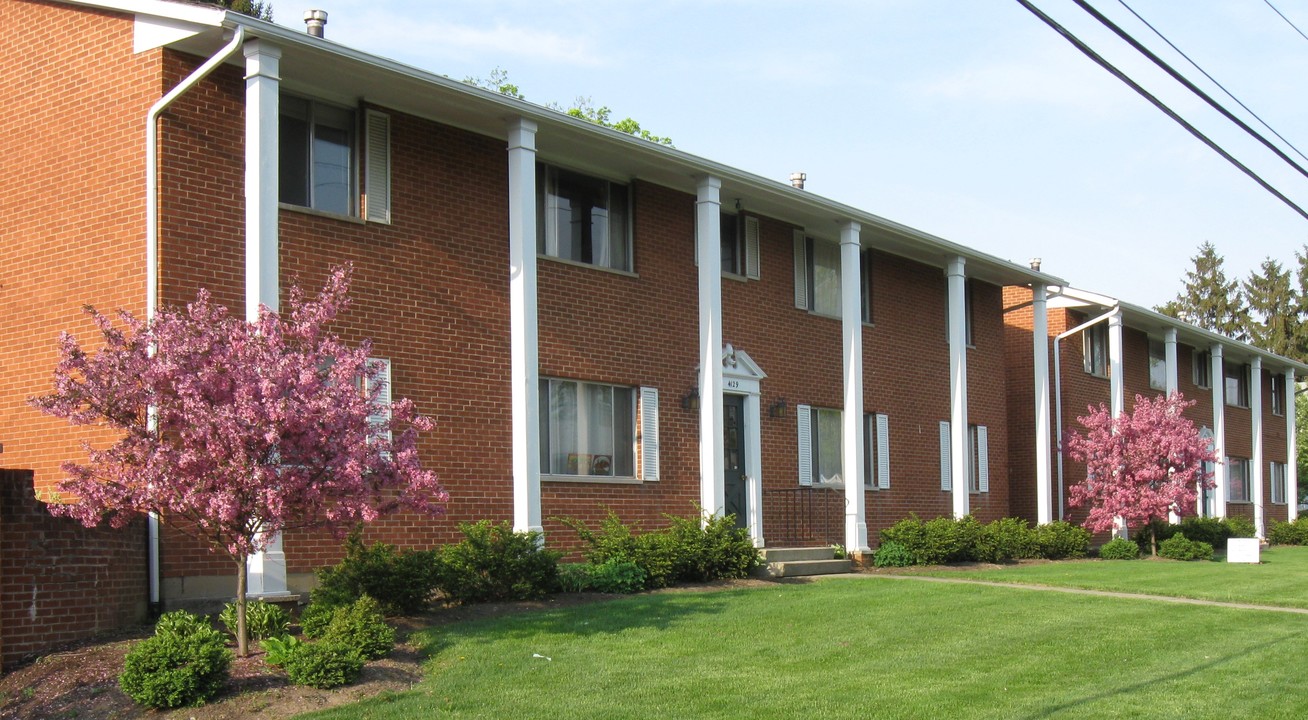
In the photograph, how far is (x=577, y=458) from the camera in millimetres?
18031

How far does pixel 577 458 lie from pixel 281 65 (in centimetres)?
647

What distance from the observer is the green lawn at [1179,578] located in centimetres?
1795

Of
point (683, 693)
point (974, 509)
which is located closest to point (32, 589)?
point (683, 693)

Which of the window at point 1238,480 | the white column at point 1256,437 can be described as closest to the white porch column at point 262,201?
the window at point 1238,480

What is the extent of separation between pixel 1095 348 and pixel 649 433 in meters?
17.3

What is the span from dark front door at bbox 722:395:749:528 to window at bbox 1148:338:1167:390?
59.9 feet

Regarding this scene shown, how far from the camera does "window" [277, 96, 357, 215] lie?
14984mm

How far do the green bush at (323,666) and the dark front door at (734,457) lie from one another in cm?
1026

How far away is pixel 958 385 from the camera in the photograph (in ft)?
81.7

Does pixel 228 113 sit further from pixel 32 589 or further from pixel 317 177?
pixel 32 589

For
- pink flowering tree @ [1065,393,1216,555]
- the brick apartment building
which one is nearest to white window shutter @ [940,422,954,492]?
the brick apartment building

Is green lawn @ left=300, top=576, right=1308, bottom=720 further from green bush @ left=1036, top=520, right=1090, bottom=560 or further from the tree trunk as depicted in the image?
green bush @ left=1036, top=520, right=1090, bottom=560

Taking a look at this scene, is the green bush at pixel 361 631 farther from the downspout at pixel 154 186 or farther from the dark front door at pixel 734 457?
the dark front door at pixel 734 457

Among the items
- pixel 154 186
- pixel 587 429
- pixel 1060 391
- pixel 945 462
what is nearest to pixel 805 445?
pixel 945 462
